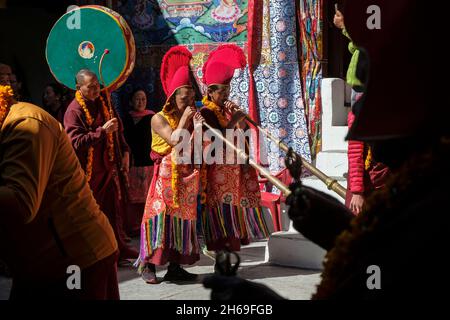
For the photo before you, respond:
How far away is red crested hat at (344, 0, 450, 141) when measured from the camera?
50.4 inches

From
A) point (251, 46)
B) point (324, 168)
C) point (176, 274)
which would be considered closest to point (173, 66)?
point (176, 274)

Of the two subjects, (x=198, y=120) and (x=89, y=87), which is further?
(x=89, y=87)

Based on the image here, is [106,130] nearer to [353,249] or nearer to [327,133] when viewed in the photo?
[327,133]

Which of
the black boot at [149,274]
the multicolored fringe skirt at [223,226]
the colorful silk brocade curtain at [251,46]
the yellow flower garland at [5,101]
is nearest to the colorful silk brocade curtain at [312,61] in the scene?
the colorful silk brocade curtain at [251,46]

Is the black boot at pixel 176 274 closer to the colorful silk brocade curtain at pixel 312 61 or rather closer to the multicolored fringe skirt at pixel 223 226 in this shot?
the multicolored fringe skirt at pixel 223 226

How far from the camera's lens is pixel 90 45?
5.67 metres

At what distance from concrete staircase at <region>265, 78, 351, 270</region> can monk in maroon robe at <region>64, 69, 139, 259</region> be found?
4.61 ft

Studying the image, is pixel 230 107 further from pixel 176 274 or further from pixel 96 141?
pixel 176 274

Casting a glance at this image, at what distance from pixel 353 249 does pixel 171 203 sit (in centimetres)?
403

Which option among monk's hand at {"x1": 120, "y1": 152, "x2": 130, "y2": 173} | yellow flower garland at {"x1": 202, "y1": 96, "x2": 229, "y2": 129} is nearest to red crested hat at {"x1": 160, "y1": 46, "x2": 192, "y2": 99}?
yellow flower garland at {"x1": 202, "y1": 96, "x2": 229, "y2": 129}

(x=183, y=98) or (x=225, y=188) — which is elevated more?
(x=183, y=98)

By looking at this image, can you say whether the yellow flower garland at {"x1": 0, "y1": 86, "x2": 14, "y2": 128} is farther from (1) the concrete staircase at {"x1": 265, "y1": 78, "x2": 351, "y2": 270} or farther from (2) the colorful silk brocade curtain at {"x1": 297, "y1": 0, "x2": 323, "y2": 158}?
(2) the colorful silk brocade curtain at {"x1": 297, "y1": 0, "x2": 323, "y2": 158}

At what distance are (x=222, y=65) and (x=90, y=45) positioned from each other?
1154mm

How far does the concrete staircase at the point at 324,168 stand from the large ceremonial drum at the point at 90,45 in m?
2.00
